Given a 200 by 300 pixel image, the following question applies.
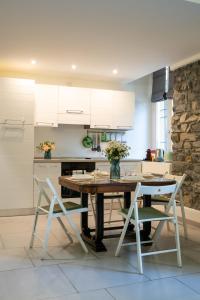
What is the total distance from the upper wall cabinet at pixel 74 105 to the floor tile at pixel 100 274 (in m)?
3.02

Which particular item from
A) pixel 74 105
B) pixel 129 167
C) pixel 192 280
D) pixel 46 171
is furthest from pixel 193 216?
pixel 74 105

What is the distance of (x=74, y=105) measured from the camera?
18.2ft

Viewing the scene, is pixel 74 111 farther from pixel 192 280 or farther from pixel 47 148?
pixel 192 280

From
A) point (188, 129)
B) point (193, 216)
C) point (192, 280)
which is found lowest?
point (192, 280)

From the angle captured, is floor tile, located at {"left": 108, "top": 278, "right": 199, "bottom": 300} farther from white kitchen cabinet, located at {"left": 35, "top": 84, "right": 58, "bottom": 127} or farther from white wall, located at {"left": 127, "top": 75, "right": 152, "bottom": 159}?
white wall, located at {"left": 127, "top": 75, "right": 152, "bottom": 159}

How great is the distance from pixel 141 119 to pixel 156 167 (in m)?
1.52

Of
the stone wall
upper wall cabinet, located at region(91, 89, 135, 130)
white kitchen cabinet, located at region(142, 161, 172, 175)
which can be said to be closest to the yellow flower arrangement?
upper wall cabinet, located at region(91, 89, 135, 130)

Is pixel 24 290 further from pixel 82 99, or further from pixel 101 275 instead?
pixel 82 99

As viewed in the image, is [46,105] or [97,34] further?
[46,105]

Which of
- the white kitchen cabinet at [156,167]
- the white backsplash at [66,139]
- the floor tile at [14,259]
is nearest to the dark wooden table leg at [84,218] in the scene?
the floor tile at [14,259]

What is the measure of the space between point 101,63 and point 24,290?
3.52 metres

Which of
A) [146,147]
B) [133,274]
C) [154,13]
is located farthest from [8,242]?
[146,147]

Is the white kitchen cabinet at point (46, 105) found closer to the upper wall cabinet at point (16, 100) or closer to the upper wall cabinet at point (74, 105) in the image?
the upper wall cabinet at point (74, 105)

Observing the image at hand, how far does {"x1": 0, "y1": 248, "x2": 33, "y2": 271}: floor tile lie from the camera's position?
9.39 feet
